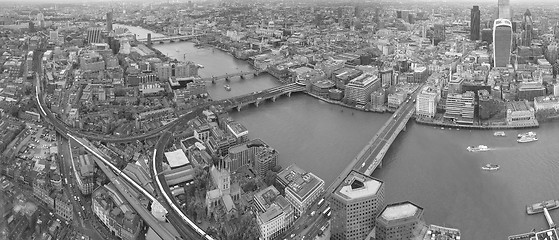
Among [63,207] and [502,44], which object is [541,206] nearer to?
[63,207]

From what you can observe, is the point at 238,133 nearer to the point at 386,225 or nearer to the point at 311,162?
the point at 311,162

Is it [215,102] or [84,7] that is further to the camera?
[84,7]

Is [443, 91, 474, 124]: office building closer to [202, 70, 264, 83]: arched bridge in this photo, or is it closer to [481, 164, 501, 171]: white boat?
[481, 164, 501, 171]: white boat

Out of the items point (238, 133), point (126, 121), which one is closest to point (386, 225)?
point (238, 133)

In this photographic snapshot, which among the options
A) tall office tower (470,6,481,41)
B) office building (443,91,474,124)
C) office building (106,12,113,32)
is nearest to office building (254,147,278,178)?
office building (443,91,474,124)

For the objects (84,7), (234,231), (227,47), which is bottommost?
(234,231)

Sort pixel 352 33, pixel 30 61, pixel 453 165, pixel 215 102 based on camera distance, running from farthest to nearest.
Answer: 1. pixel 352 33
2. pixel 30 61
3. pixel 215 102
4. pixel 453 165
